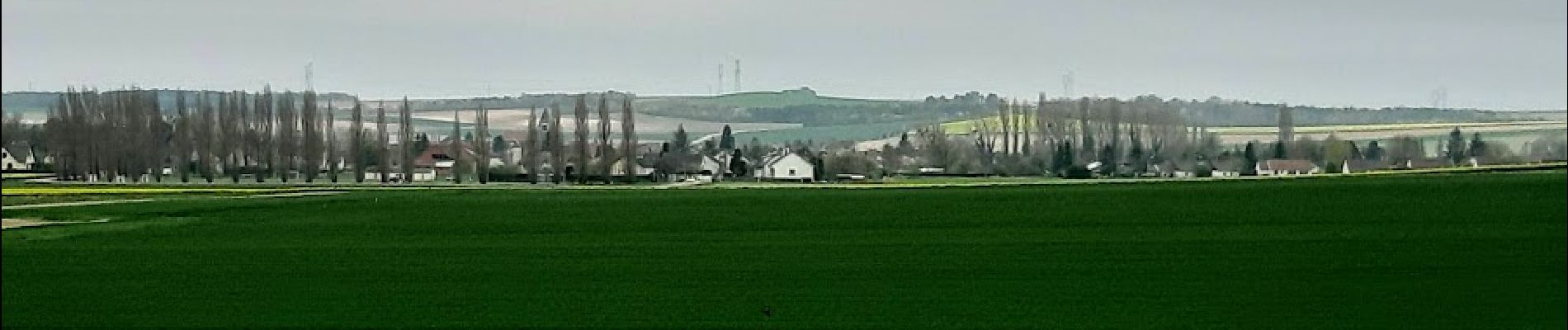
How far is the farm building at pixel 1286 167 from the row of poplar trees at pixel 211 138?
34431 mm

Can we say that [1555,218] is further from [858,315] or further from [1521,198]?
[858,315]

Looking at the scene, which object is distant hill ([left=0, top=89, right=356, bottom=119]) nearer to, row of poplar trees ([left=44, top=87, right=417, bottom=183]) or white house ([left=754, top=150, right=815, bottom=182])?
row of poplar trees ([left=44, top=87, right=417, bottom=183])

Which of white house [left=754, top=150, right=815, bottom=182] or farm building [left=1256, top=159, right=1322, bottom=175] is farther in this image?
white house [left=754, top=150, right=815, bottom=182]

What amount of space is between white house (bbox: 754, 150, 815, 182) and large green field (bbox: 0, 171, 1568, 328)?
1954 centimetres

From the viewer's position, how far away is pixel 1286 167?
31.9m

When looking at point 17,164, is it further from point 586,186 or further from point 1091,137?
point 1091,137

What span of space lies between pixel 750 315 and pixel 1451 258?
8.39 m

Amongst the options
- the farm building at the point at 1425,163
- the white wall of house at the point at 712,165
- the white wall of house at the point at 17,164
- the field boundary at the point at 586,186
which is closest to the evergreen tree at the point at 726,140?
the white wall of house at the point at 712,165

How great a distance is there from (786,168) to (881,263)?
3103 cm

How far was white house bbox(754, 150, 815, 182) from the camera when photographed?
51.9 metres

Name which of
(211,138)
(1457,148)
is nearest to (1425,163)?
(1457,148)

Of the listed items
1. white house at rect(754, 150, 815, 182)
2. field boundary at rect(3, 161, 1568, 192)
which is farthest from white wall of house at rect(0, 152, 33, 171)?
white house at rect(754, 150, 815, 182)

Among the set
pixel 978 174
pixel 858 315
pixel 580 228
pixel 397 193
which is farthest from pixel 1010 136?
pixel 858 315

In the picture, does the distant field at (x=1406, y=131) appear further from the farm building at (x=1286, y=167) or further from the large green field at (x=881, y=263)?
the farm building at (x=1286, y=167)
